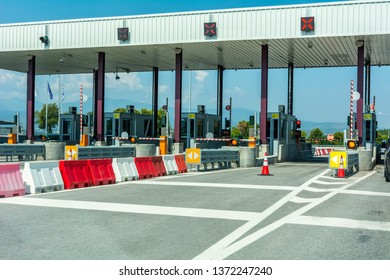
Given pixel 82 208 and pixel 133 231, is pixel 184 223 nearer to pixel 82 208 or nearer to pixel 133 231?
pixel 133 231

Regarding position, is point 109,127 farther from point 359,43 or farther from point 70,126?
point 359,43

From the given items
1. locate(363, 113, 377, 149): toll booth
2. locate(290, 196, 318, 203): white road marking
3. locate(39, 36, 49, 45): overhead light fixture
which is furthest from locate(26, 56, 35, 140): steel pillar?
locate(290, 196, 318, 203): white road marking

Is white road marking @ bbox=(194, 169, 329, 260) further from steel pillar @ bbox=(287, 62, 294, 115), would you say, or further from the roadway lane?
steel pillar @ bbox=(287, 62, 294, 115)

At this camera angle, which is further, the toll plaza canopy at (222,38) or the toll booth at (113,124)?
the toll booth at (113,124)

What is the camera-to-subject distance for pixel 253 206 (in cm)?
1100

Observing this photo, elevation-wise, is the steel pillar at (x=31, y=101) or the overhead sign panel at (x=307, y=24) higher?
the overhead sign panel at (x=307, y=24)

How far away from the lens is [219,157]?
77.4 ft

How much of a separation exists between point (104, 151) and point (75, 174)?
12.6 m

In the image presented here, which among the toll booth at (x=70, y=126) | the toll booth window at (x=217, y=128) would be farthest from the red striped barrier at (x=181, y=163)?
the toll booth at (x=70, y=126)

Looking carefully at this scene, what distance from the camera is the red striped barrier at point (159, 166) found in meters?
19.1

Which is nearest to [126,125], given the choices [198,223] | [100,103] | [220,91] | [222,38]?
[100,103]

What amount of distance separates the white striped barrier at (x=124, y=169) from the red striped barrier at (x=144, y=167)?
213 mm

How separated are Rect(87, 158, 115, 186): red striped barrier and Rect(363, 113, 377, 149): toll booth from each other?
17809 millimetres

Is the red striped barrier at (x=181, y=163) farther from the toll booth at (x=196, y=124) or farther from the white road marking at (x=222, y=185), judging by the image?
the toll booth at (x=196, y=124)
